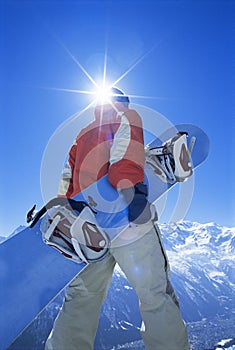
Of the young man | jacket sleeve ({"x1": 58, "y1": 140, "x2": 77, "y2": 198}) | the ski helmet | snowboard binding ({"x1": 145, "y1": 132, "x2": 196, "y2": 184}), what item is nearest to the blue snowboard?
the young man

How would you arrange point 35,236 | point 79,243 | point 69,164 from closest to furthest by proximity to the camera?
1. point 79,243
2. point 35,236
3. point 69,164

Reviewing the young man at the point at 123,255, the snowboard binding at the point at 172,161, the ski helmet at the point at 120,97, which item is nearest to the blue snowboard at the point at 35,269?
the young man at the point at 123,255

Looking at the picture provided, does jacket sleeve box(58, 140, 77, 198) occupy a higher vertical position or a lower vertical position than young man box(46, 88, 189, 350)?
higher

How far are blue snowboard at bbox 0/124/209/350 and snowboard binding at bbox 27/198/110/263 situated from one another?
0.16 meters

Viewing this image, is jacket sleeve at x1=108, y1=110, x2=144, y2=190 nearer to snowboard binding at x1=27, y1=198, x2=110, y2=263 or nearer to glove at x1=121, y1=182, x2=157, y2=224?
glove at x1=121, y1=182, x2=157, y2=224

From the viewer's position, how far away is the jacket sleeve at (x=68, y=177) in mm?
3082

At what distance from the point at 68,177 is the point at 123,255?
1059 millimetres

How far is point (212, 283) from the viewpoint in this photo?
199m

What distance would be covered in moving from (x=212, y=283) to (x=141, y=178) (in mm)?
216126

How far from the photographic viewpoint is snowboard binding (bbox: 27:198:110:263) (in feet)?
7.68

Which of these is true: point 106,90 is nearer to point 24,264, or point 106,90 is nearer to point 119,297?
point 24,264

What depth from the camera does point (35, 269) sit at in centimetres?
270

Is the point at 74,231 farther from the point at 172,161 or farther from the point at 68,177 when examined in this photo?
the point at 172,161

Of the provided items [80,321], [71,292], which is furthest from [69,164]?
[80,321]
